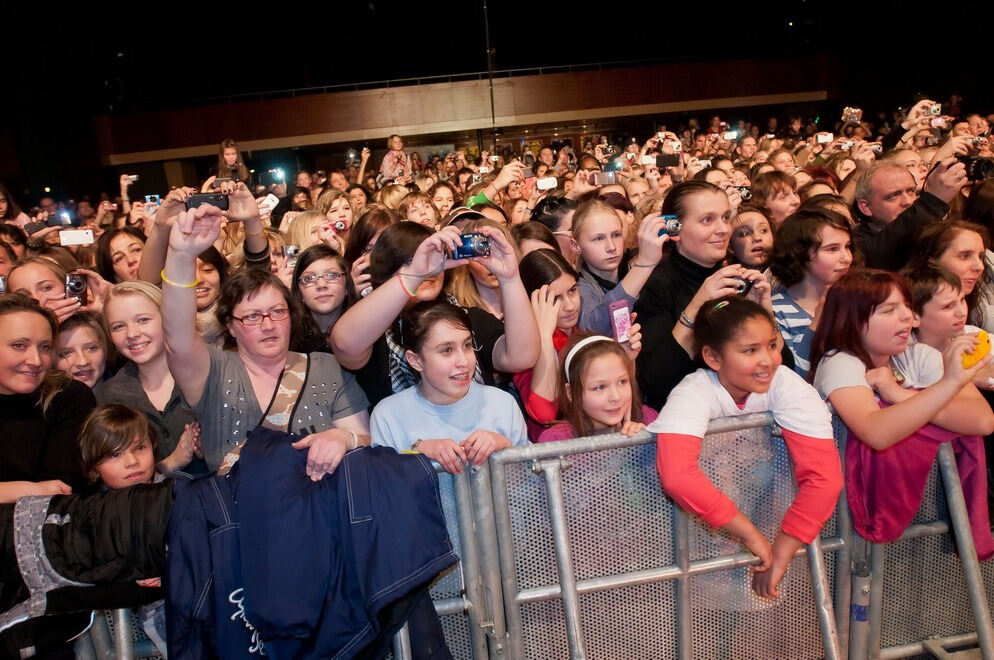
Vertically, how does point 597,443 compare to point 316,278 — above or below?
below

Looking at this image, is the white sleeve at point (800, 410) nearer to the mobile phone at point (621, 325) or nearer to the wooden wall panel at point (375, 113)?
the mobile phone at point (621, 325)

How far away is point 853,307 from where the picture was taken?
90.0 inches

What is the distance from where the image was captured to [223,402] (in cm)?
224

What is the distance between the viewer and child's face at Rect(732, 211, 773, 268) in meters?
3.36

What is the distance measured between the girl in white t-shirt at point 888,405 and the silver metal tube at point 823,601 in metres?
0.22

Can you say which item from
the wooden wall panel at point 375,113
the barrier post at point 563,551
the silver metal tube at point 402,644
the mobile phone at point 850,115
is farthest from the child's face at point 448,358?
the wooden wall panel at point 375,113

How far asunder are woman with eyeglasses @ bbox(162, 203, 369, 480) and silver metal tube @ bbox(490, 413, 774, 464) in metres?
0.48

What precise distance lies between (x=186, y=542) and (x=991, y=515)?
265 cm

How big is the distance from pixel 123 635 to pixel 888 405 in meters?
2.39

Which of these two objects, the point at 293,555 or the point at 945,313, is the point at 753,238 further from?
the point at 293,555

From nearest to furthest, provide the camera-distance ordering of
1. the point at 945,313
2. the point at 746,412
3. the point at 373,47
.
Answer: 1. the point at 746,412
2. the point at 945,313
3. the point at 373,47

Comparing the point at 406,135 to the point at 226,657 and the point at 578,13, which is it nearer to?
the point at 578,13

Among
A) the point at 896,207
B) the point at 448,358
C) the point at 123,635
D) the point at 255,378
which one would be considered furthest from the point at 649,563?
the point at 896,207

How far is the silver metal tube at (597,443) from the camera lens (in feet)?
6.42
